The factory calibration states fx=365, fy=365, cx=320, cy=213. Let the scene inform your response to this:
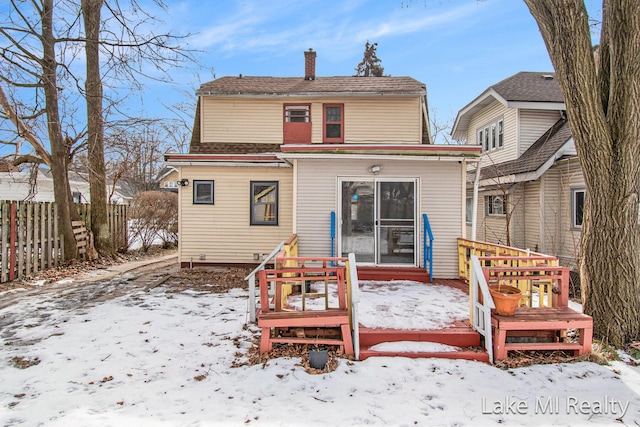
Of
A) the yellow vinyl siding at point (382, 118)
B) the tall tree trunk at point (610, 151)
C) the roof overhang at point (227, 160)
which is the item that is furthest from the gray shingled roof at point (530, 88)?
the roof overhang at point (227, 160)

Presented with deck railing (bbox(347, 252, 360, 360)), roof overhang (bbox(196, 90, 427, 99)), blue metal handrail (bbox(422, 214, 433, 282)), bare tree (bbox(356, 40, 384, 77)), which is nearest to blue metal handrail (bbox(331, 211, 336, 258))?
blue metal handrail (bbox(422, 214, 433, 282))

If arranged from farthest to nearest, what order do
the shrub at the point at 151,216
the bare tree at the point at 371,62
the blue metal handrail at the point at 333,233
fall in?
the bare tree at the point at 371,62
the shrub at the point at 151,216
the blue metal handrail at the point at 333,233

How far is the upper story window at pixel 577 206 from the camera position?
35.0 feet

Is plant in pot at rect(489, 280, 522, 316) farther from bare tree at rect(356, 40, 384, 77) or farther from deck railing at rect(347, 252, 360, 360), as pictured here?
bare tree at rect(356, 40, 384, 77)

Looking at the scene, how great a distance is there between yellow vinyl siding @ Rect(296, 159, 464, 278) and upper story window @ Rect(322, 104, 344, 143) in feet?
11.4

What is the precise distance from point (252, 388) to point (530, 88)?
15.0 meters

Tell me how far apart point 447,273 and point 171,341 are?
5.48 m

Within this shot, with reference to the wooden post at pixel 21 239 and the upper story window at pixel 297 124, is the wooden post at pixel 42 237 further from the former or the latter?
the upper story window at pixel 297 124

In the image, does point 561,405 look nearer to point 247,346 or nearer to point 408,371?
point 408,371

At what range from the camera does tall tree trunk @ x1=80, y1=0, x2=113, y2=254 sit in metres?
11.0

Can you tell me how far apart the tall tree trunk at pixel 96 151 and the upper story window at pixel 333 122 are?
669 cm

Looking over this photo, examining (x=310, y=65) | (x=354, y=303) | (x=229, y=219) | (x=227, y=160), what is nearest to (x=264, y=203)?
(x=229, y=219)

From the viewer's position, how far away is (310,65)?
1261cm

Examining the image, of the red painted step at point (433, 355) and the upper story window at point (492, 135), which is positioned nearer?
the red painted step at point (433, 355)
